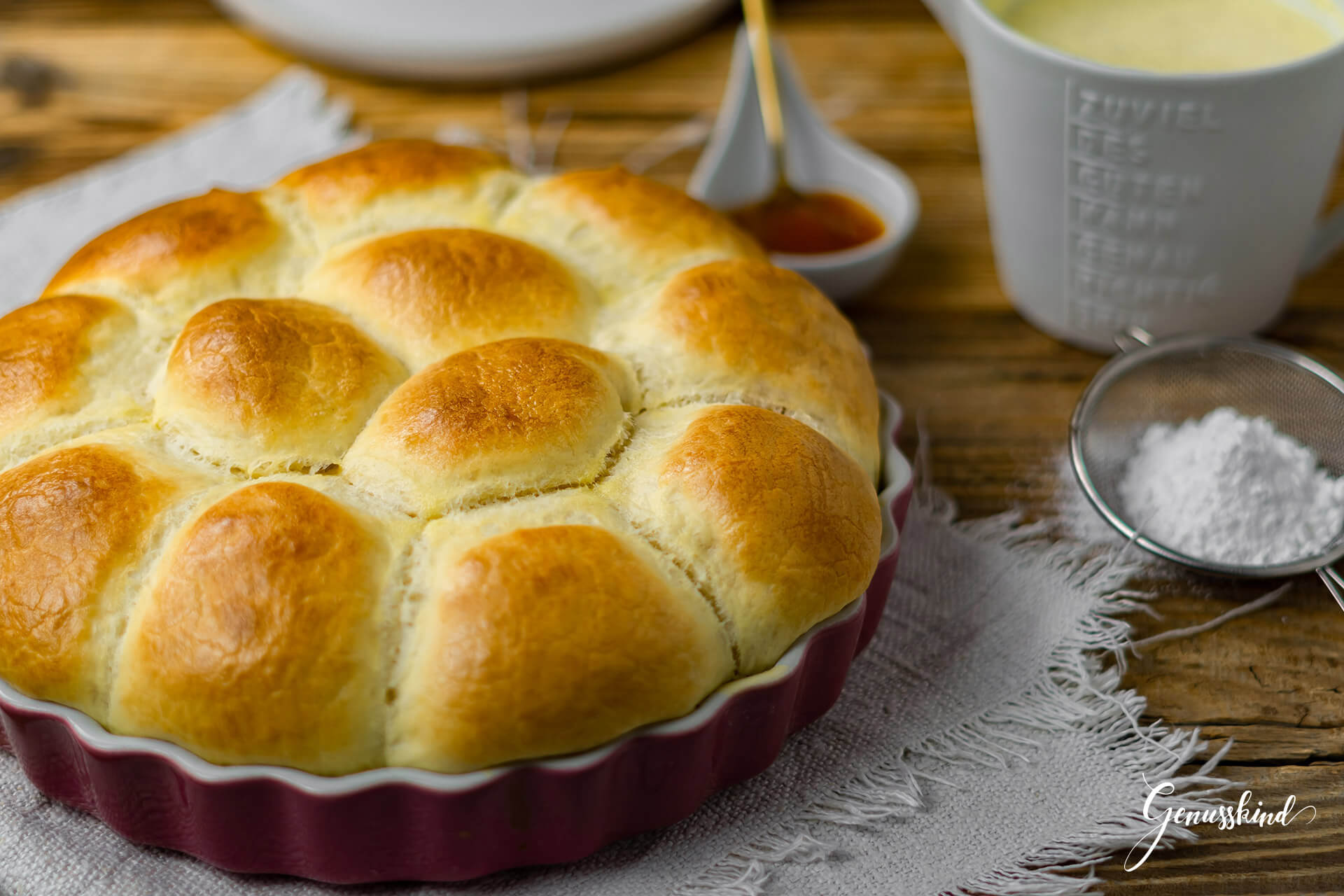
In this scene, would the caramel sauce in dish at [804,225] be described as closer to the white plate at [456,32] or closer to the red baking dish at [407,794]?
the white plate at [456,32]

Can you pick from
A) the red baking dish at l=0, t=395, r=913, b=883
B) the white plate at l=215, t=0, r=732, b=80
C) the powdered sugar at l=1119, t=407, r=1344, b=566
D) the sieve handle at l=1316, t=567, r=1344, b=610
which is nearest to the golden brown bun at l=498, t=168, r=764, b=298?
the red baking dish at l=0, t=395, r=913, b=883

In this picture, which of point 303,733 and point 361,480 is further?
point 361,480

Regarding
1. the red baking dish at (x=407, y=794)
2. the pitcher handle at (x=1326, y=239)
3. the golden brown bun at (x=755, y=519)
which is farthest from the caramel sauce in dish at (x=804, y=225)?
the red baking dish at (x=407, y=794)

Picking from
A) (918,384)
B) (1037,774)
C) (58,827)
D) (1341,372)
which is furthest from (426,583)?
(1341,372)

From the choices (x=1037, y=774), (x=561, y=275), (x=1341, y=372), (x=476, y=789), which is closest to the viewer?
(x=476, y=789)

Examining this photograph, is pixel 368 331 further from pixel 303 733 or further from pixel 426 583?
pixel 303 733
